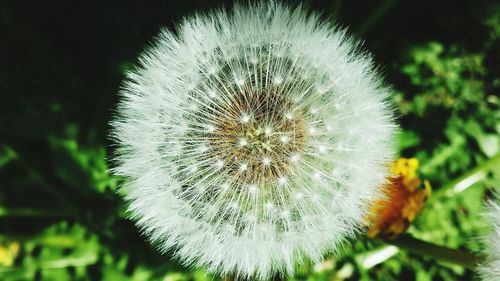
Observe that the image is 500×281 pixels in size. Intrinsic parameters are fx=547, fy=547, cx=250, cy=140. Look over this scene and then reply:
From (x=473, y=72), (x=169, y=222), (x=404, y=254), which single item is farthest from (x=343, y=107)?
(x=473, y=72)

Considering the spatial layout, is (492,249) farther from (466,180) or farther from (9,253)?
(9,253)

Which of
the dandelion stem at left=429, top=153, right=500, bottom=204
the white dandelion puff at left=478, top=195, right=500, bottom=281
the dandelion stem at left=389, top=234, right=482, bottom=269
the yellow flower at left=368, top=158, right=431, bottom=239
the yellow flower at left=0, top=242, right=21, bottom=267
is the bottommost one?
the white dandelion puff at left=478, top=195, right=500, bottom=281

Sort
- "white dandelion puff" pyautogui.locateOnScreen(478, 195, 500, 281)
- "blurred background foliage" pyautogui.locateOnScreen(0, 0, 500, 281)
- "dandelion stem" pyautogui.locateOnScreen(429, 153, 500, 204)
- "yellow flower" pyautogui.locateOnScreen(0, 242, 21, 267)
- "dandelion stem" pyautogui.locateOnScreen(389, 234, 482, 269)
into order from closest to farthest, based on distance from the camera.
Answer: "white dandelion puff" pyautogui.locateOnScreen(478, 195, 500, 281)
"dandelion stem" pyautogui.locateOnScreen(389, 234, 482, 269)
"dandelion stem" pyautogui.locateOnScreen(429, 153, 500, 204)
"blurred background foliage" pyautogui.locateOnScreen(0, 0, 500, 281)
"yellow flower" pyautogui.locateOnScreen(0, 242, 21, 267)

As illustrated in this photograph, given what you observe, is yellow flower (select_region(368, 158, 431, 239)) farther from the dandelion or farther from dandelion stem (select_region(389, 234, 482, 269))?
the dandelion

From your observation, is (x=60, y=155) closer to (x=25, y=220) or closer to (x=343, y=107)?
(x=25, y=220)

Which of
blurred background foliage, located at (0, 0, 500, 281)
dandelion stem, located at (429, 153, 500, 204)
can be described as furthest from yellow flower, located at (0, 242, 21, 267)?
dandelion stem, located at (429, 153, 500, 204)

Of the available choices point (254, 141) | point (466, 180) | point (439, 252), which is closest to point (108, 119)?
point (254, 141)

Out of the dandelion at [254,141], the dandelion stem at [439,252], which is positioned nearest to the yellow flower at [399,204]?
the dandelion stem at [439,252]
